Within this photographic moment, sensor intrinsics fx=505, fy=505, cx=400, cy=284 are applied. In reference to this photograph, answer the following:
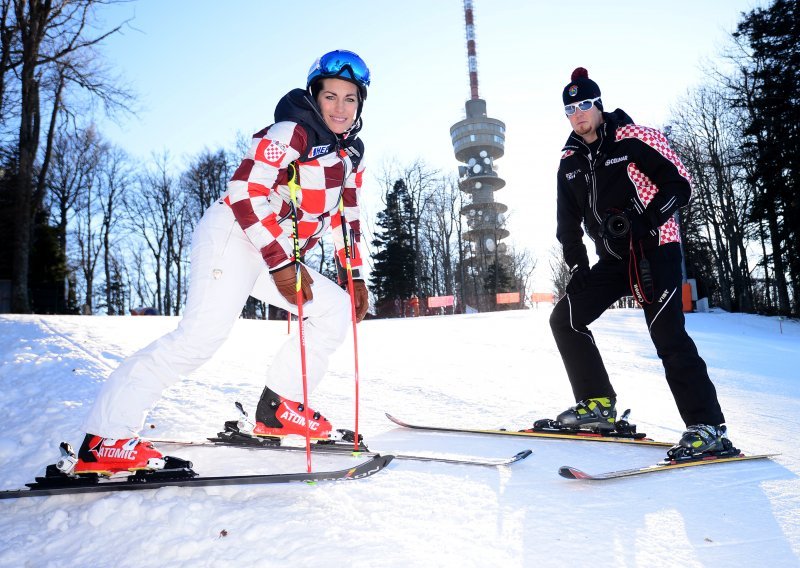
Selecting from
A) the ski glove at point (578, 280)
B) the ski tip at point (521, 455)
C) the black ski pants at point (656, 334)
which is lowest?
the ski tip at point (521, 455)

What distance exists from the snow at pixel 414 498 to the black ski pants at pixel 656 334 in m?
0.38

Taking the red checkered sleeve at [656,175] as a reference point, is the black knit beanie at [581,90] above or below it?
above

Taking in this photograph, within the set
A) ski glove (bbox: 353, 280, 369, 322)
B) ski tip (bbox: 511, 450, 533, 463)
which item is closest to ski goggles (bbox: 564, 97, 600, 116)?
ski glove (bbox: 353, 280, 369, 322)

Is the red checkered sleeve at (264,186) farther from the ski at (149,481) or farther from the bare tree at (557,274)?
the bare tree at (557,274)

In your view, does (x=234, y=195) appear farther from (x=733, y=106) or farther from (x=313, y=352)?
(x=733, y=106)

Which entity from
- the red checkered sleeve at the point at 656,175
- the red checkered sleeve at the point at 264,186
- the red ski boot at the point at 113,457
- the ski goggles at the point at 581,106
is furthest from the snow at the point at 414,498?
the ski goggles at the point at 581,106

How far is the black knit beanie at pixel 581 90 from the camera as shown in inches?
130

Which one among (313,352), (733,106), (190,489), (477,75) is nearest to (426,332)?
(313,352)

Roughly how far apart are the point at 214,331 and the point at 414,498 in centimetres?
129

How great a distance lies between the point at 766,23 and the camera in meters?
22.1

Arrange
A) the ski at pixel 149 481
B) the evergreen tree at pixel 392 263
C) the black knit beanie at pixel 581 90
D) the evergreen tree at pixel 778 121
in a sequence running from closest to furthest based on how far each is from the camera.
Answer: the ski at pixel 149 481 < the black knit beanie at pixel 581 90 < the evergreen tree at pixel 778 121 < the evergreen tree at pixel 392 263

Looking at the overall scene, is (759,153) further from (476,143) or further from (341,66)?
(476,143)

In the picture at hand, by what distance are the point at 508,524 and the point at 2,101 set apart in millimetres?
18799

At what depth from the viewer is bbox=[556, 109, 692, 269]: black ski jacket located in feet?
10.0
